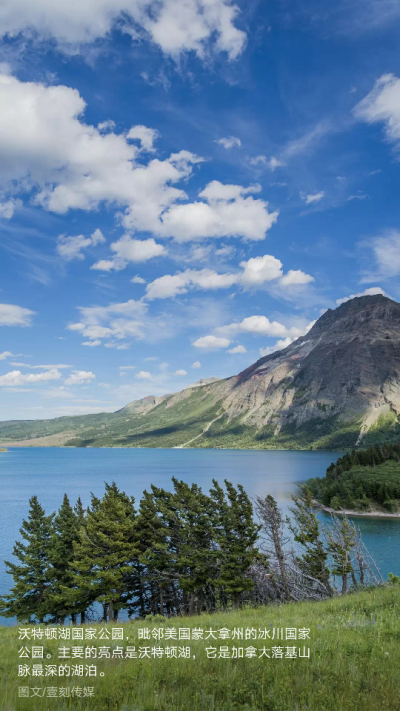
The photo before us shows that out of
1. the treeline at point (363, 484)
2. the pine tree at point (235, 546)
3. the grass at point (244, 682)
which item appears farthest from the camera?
the treeline at point (363, 484)

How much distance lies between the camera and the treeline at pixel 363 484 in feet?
320

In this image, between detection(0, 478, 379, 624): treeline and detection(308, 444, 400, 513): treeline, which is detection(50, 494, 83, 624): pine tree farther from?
detection(308, 444, 400, 513): treeline

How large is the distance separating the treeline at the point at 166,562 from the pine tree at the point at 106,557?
88 millimetres

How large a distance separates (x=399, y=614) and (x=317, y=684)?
8.70 meters

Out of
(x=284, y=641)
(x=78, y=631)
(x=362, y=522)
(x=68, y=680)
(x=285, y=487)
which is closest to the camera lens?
(x=68, y=680)

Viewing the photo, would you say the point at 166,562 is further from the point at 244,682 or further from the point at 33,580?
the point at 244,682

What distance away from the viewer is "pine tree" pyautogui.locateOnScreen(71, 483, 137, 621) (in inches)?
1268

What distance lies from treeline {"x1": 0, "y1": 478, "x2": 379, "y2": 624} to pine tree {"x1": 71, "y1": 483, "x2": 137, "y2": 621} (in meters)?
0.09

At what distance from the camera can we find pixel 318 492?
116875 millimetres

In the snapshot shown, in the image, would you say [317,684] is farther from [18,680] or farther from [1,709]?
[18,680]

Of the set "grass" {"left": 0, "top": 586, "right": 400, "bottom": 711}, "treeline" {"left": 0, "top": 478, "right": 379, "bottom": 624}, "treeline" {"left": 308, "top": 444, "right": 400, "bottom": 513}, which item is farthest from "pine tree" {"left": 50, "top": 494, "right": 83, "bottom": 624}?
"treeline" {"left": 308, "top": 444, "right": 400, "bottom": 513}

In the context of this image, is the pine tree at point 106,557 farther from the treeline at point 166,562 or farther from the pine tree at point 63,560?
the pine tree at point 63,560

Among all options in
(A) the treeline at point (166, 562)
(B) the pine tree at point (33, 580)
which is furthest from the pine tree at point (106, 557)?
(B) the pine tree at point (33, 580)

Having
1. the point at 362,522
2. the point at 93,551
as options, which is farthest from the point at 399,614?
the point at 362,522
